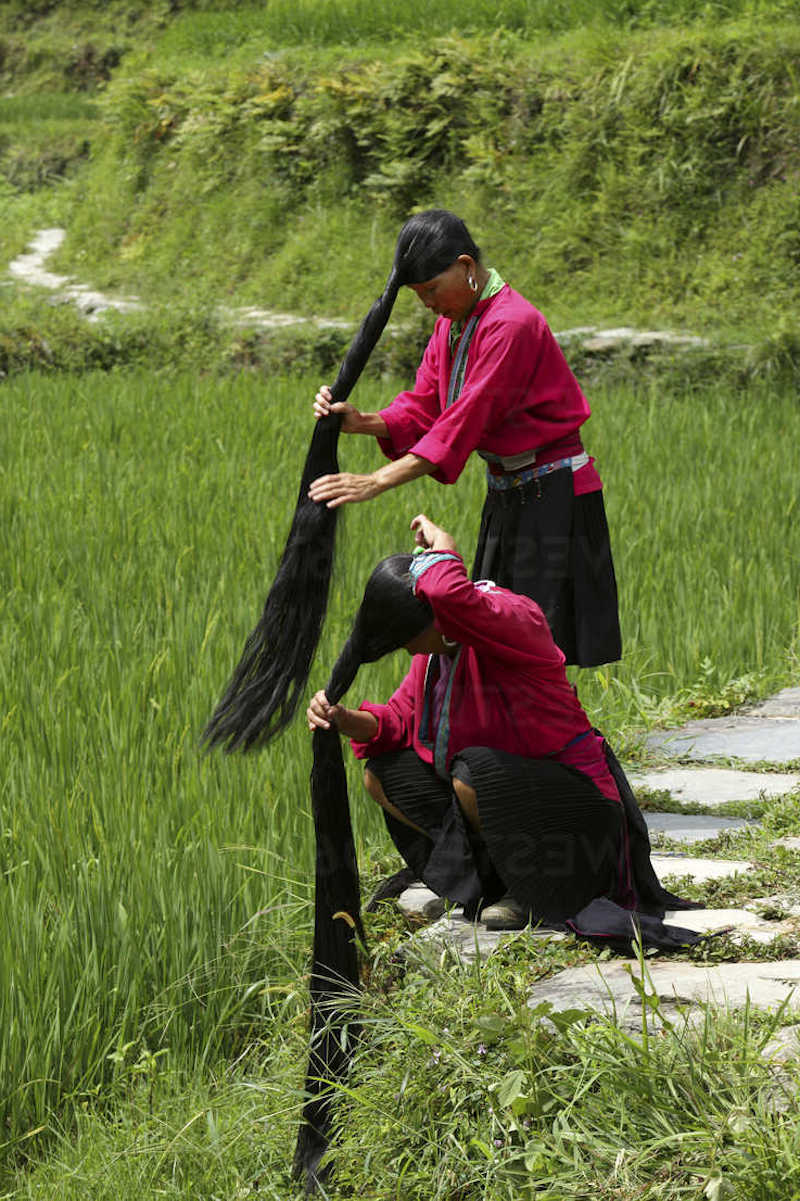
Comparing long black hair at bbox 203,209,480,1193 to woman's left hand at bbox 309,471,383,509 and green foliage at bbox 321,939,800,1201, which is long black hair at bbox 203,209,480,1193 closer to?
woman's left hand at bbox 309,471,383,509

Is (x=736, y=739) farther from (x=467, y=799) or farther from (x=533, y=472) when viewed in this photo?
(x=467, y=799)

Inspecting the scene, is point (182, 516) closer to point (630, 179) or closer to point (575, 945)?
point (575, 945)

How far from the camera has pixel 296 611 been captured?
2.34m

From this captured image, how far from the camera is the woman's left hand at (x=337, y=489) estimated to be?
2287mm

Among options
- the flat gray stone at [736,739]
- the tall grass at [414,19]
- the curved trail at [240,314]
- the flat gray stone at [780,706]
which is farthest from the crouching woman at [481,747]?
the tall grass at [414,19]

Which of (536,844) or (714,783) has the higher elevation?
(536,844)

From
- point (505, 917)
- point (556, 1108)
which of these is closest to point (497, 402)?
point (505, 917)

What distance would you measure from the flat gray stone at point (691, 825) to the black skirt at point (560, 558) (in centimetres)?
41

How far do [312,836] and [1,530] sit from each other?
2.52m

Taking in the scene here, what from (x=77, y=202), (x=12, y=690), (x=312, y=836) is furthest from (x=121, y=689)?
(x=77, y=202)

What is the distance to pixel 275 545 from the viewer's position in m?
4.98

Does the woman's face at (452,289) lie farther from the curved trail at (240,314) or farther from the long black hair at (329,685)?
the curved trail at (240,314)

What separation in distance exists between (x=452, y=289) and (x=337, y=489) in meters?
0.48

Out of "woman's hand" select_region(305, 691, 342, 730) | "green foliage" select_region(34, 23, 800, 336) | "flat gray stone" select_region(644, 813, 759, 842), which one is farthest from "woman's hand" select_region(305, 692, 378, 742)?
"green foliage" select_region(34, 23, 800, 336)
